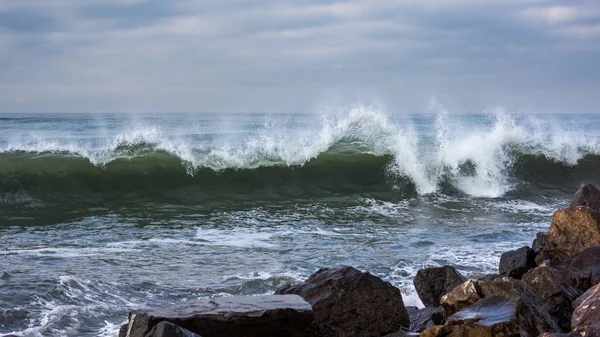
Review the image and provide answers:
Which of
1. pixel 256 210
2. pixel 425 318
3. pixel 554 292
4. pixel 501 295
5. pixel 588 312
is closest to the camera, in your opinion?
pixel 588 312

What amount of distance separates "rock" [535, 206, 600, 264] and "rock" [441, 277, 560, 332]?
7.22 ft

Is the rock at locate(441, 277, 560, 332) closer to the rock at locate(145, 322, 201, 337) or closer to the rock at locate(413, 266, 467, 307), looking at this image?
the rock at locate(413, 266, 467, 307)

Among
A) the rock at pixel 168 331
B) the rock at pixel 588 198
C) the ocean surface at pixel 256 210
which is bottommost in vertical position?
the ocean surface at pixel 256 210

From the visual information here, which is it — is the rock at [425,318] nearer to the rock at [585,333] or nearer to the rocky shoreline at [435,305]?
the rocky shoreline at [435,305]

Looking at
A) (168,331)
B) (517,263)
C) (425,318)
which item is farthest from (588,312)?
(517,263)

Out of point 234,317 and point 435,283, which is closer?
point 234,317

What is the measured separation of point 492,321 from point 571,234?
131 inches

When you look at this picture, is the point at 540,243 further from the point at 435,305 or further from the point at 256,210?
the point at 256,210

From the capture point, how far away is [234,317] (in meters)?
4.73

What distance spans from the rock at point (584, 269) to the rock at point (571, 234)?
0.44m

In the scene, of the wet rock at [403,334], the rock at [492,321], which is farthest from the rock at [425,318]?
the rock at [492,321]

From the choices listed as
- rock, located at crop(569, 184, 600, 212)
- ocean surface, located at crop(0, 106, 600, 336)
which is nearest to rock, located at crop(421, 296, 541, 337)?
ocean surface, located at crop(0, 106, 600, 336)

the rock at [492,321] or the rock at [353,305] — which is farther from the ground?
the rock at [492,321]

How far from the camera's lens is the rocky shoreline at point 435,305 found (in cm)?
445
